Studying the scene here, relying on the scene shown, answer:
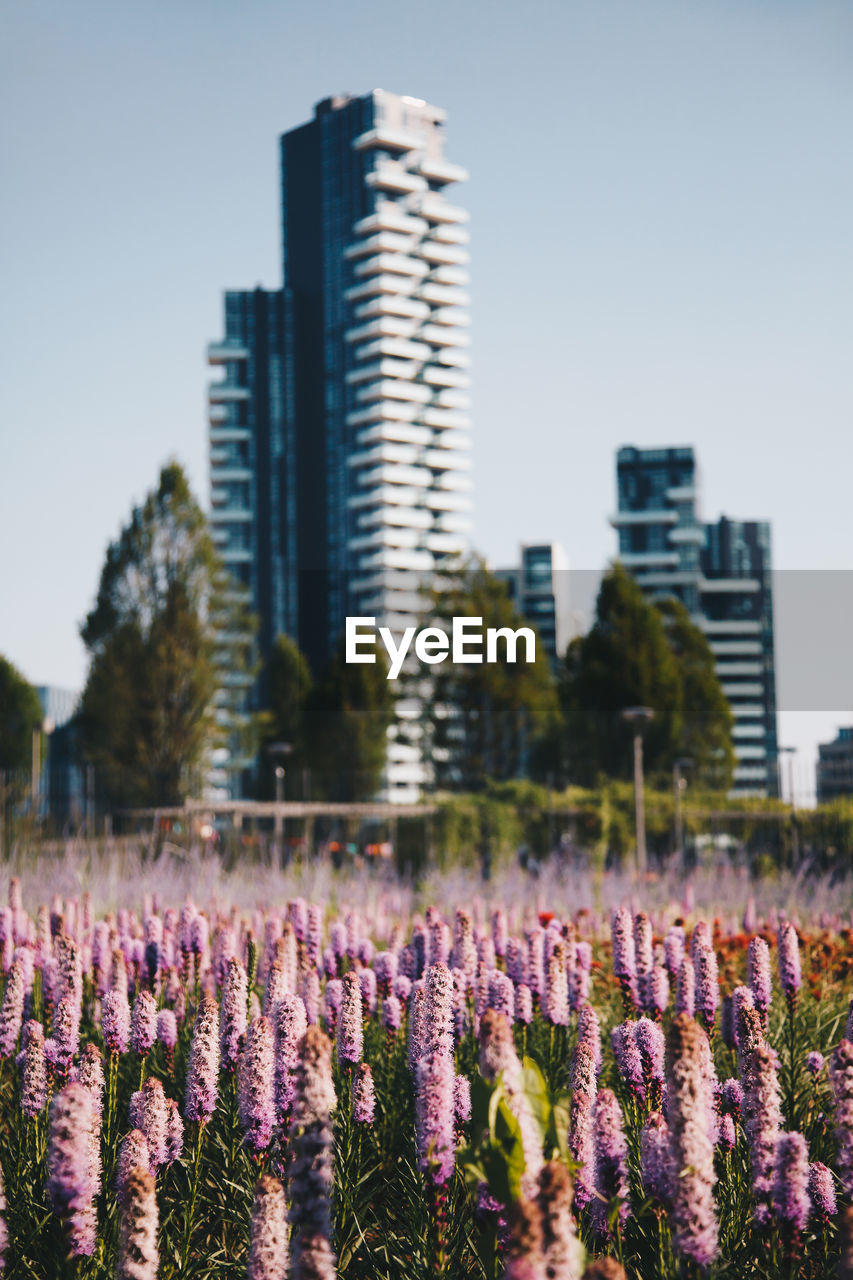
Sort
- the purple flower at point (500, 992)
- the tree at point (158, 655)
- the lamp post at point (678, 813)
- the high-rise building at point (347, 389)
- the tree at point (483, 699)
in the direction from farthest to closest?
the high-rise building at point (347, 389) → the tree at point (483, 699) → the tree at point (158, 655) → the lamp post at point (678, 813) → the purple flower at point (500, 992)

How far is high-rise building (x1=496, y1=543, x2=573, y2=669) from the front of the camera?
11612cm

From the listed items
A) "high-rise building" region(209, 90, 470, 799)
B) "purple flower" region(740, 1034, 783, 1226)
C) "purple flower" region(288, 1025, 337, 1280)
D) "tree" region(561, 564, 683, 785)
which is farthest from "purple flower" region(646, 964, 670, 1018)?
"high-rise building" region(209, 90, 470, 799)

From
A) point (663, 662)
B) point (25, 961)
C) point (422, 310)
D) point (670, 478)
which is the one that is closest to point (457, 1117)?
point (25, 961)

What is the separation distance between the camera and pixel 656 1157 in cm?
280

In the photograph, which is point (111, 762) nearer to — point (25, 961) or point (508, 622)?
point (508, 622)

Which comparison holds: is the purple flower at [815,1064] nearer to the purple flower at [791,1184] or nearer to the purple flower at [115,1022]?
the purple flower at [791,1184]

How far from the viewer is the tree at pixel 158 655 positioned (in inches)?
1140

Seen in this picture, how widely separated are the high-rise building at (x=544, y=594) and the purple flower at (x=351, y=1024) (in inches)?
4303

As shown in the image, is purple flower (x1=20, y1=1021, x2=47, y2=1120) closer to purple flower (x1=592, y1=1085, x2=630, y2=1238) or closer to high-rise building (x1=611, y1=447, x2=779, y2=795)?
purple flower (x1=592, y1=1085, x2=630, y2=1238)

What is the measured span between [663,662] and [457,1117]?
3381 cm

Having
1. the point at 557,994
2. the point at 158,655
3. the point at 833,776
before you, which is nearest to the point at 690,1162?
the point at 557,994

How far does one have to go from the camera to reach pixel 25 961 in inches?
204

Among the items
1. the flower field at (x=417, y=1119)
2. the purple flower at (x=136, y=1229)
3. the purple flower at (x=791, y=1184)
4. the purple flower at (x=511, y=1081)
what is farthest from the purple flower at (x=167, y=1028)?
the purple flower at (x=791, y=1184)

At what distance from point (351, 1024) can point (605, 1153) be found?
1153 millimetres
